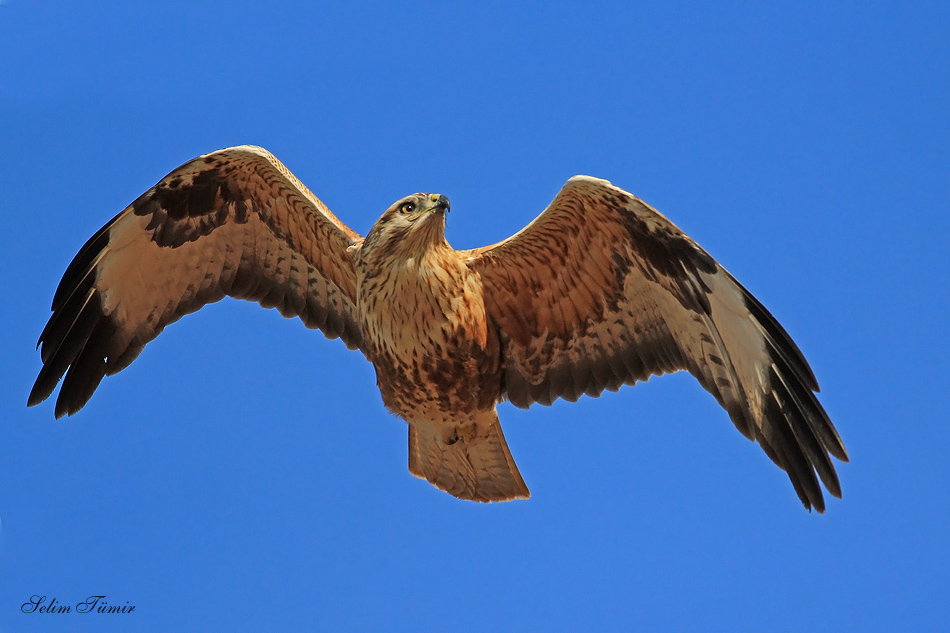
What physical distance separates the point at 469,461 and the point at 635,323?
1728mm

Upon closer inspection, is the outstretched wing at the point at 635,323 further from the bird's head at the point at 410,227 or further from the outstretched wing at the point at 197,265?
the outstretched wing at the point at 197,265

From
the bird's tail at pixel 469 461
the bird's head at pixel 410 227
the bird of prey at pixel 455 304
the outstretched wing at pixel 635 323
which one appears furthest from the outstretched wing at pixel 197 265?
the outstretched wing at pixel 635 323

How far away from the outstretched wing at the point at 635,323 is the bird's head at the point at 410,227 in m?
0.70

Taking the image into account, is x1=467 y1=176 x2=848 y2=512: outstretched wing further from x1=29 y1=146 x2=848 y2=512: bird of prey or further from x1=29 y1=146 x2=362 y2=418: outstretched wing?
x1=29 y1=146 x2=362 y2=418: outstretched wing

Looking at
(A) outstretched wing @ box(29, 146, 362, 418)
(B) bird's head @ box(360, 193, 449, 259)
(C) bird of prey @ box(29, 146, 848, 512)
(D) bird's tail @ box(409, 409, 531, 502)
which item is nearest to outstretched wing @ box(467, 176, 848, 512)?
(C) bird of prey @ box(29, 146, 848, 512)

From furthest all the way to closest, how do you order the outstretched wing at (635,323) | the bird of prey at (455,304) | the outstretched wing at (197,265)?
1. the outstretched wing at (197,265)
2. the bird of prey at (455,304)
3. the outstretched wing at (635,323)

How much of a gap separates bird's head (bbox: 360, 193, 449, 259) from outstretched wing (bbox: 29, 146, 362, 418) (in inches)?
31.3

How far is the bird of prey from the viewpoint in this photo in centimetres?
652

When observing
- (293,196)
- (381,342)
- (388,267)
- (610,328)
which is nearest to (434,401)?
(381,342)

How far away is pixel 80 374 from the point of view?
283 inches

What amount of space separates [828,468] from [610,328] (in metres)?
1.94

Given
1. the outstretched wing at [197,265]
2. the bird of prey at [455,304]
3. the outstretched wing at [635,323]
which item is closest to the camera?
the outstretched wing at [635,323]

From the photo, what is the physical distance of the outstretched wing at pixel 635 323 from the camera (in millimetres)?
6414

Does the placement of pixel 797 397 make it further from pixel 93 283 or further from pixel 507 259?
pixel 93 283
